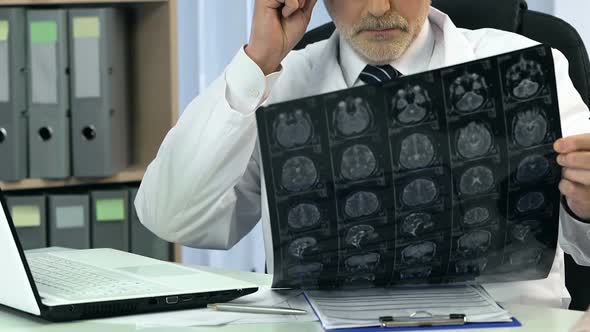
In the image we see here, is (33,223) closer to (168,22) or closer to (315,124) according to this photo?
(168,22)

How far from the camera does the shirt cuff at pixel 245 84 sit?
4.92ft

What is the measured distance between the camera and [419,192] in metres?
1.14

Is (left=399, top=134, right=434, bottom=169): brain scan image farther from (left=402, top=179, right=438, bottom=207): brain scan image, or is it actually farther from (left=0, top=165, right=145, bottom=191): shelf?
(left=0, top=165, right=145, bottom=191): shelf

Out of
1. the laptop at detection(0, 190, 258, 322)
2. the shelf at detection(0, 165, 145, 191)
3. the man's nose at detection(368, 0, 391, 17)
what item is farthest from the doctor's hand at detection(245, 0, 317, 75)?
the shelf at detection(0, 165, 145, 191)

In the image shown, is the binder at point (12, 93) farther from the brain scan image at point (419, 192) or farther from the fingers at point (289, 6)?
the brain scan image at point (419, 192)

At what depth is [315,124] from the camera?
1.11 metres

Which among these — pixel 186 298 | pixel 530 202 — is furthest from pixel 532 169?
pixel 186 298

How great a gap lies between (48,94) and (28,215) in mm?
306

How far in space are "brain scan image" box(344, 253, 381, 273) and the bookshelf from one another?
1.50 metres

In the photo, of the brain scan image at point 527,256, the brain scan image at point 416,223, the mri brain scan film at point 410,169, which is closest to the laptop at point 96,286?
the mri brain scan film at point 410,169

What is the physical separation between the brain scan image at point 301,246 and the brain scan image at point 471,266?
0.19 metres

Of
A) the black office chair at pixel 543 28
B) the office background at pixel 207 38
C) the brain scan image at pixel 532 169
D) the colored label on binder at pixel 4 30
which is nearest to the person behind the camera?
the brain scan image at pixel 532 169

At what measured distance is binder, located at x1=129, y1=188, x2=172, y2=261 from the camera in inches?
102

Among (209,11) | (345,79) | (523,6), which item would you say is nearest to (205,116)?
(345,79)
